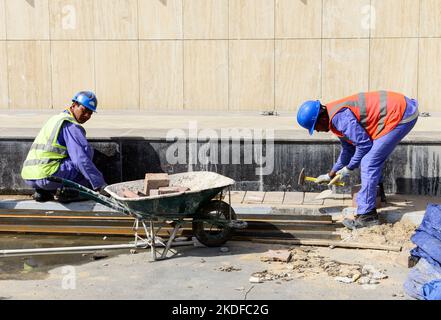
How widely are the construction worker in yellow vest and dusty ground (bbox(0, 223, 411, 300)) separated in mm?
1362

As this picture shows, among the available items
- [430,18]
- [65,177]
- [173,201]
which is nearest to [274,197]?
[173,201]

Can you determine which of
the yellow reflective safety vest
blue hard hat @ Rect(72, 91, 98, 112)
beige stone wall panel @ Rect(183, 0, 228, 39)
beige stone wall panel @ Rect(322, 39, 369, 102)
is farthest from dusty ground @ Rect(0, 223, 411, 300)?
beige stone wall panel @ Rect(183, 0, 228, 39)

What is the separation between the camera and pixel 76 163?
8.27m

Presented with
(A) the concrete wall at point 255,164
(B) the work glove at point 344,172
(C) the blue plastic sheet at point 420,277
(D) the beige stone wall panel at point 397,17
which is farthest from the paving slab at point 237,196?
(D) the beige stone wall panel at point 397,17

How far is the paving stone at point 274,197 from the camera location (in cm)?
906

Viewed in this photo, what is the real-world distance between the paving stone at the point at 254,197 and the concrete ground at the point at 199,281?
63.8 inches

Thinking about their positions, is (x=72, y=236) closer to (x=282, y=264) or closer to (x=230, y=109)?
(x=282, y=264)

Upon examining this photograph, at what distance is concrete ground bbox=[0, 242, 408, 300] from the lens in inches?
245

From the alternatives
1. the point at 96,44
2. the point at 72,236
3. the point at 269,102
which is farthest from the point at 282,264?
the point at 96,44

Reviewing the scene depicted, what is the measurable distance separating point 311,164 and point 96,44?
6151mm

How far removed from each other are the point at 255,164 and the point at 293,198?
689 millimetres

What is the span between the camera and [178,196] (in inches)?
279

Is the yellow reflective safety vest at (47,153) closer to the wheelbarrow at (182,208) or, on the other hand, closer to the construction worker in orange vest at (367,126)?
the wheelbarrow at (182,208)
